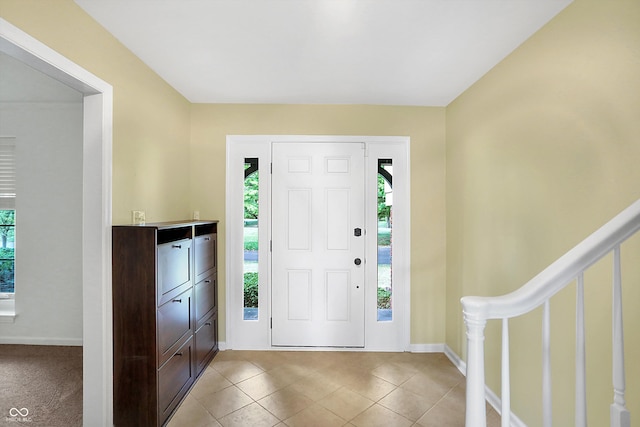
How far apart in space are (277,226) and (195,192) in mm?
939

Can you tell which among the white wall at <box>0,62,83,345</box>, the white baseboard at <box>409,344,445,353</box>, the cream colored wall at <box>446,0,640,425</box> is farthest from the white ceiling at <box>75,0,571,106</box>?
the white baseboard at <box>409,344,445,353</box>

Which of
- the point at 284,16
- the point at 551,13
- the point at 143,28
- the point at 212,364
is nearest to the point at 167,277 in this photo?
the point at 212,364

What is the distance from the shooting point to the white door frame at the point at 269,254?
3.00m

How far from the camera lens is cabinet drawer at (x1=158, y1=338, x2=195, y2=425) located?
74.3 inches

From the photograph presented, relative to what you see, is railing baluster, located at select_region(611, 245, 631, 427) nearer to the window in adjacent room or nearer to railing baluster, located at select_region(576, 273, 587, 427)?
railing baluster, located at select_region(576, 273, 587, 427)

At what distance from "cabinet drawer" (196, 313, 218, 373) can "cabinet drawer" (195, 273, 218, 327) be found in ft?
0.35

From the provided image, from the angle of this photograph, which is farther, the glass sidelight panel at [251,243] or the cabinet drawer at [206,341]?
the glass sidelight panel at [251,243]

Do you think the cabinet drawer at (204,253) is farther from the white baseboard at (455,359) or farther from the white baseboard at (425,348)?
the white baseboard at (455,359)

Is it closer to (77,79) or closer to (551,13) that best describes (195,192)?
(77,79)

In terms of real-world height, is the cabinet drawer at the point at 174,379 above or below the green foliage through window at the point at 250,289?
below

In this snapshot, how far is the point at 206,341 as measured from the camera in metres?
2.66

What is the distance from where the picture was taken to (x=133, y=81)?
210cm

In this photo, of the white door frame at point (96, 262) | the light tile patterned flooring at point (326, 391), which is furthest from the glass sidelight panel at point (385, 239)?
the white door frame at point (96, 262)

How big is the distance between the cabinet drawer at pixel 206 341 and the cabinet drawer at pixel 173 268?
1.92ft
